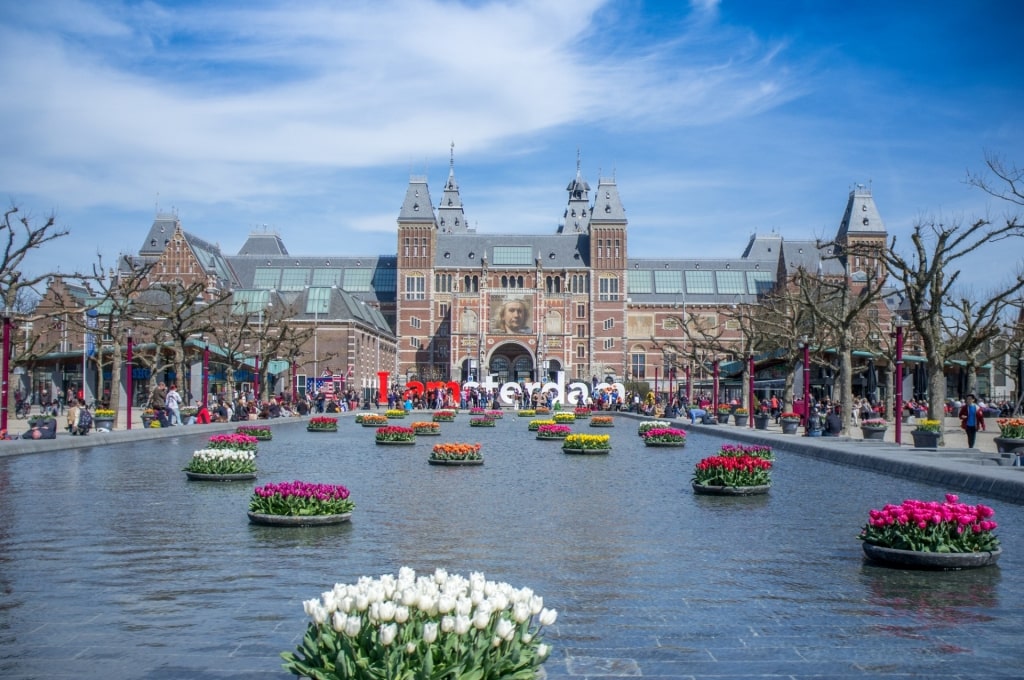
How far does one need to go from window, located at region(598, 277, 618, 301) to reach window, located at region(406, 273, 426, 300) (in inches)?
707

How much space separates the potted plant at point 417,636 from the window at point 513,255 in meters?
97.8

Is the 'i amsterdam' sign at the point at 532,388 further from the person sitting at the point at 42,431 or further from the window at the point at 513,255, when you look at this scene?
the person sitting at the point at 42,431

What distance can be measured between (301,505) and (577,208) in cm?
11252

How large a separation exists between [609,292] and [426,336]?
18905mm

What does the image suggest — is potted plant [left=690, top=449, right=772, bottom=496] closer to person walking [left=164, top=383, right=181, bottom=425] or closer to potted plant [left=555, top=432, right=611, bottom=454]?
potted plant [left=555, top=432, right=611, bottom=454]

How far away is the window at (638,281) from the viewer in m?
107

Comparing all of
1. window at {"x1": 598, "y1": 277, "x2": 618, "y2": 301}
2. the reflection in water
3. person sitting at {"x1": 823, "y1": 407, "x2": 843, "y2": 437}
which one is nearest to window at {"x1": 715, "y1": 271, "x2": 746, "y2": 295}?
window at {"x1": 598, "y1": 277, "x2": 618, "y2": 301}

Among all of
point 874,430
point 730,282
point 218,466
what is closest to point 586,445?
point 874,430

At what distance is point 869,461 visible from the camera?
20.9 meters

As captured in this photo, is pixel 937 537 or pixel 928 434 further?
pixel 928 434

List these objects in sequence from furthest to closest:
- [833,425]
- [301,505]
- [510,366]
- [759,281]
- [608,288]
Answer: [759,281]
[510,366]
[608,288]
[833,425]
[301,505]

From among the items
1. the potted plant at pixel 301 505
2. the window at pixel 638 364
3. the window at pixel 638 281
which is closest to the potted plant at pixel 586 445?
the potted plant at pixel 301 505

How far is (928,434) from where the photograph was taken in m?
24.0

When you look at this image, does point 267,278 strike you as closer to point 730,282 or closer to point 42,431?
point 730,282
